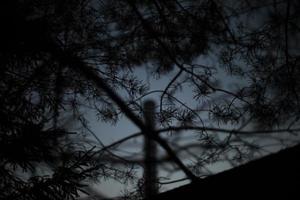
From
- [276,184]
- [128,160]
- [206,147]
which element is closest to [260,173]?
[276,184]

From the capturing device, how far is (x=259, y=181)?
3.69 feet

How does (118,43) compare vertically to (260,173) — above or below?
above

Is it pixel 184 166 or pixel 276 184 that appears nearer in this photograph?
pixel 276 184

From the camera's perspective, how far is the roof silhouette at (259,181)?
104 centimetres

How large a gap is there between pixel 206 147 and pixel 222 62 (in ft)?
3.40

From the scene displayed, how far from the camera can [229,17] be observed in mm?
2814

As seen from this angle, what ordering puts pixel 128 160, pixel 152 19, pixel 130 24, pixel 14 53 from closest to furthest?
pixel 14 53, pixel 152 19, pixel 130 24, pixel 128 160

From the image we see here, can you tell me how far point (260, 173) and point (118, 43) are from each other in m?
2.26

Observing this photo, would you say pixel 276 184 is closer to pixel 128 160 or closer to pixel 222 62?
pixel 222 62

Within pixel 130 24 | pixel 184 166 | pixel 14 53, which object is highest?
pixel 130 24

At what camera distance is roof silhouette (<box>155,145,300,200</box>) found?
1042mm

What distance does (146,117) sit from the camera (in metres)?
2.95

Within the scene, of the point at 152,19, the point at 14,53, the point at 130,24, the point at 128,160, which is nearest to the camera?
the point at 14,53

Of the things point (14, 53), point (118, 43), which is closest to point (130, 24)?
point (118, 43)
